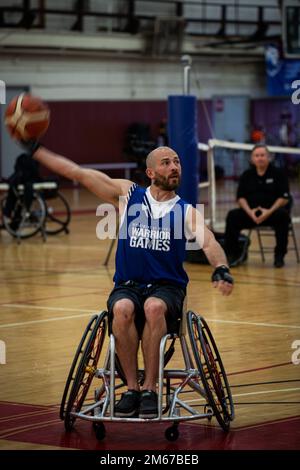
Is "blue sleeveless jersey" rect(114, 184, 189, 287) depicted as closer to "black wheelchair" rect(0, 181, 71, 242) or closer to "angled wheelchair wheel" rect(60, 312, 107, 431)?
"angled wheelchair wheel" rect(60, 312, 107, 431)

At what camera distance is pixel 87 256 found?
51.5ft

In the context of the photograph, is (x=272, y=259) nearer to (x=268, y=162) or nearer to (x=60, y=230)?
(x=268, y=162)

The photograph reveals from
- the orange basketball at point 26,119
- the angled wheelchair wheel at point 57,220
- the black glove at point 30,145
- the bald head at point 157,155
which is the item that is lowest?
the angled wheelchair wheel at point 57,220

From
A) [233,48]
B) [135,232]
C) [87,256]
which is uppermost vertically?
[233,48]

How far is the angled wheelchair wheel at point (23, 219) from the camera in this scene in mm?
17359

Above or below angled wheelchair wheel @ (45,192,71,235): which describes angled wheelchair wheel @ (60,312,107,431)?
above

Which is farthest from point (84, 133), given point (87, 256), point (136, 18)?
point (87, 256)

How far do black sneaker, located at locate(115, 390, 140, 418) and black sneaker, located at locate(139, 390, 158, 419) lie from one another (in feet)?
0.17

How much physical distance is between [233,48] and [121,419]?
28.0 meters

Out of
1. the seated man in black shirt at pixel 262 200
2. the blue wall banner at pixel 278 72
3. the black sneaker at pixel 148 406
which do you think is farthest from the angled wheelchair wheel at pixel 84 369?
the blue wall banner at pixel 278 72

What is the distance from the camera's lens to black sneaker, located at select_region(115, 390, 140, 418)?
6.02 metres

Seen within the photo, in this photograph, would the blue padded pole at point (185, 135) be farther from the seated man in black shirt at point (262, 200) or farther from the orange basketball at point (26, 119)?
the orange basketball at point (26, 119)

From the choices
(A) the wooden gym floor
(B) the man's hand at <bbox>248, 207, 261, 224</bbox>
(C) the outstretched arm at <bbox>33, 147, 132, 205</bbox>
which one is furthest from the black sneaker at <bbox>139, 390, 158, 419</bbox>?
(B) the man's hand at <bbox>248, 207, 261, 224</bbox>

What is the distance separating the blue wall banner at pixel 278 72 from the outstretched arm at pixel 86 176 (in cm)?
2669
